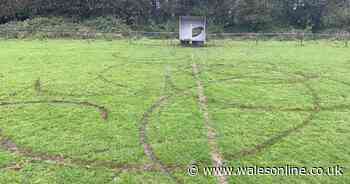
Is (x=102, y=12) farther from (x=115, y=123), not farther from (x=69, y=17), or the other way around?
(x=115, y=123)

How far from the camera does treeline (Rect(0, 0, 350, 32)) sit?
103 ft

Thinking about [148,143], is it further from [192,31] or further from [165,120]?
[192,31]

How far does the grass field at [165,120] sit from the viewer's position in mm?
5285

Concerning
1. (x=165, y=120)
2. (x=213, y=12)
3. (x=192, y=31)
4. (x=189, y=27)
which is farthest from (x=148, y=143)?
(x=213, y=12)

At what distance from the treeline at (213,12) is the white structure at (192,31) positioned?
10101mm

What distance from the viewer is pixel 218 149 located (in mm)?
5910

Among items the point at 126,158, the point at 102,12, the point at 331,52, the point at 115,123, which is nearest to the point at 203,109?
the point at 115,123

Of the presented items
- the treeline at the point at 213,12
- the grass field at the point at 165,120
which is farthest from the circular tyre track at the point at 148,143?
the treeline at the point at 213,12

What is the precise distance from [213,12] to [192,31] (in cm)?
1378

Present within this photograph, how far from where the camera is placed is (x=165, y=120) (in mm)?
7320

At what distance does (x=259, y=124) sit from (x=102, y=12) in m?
27.8

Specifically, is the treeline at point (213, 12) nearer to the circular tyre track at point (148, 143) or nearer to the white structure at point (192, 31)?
the white structure at point (192, 31)

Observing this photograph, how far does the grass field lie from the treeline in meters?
19.5

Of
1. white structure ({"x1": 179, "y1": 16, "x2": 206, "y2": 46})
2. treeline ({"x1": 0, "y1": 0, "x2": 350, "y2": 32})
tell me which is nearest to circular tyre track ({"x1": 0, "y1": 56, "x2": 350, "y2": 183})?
white structure ({"x1": 179, "y1": 16, "x2": 206, "y2": 46})
